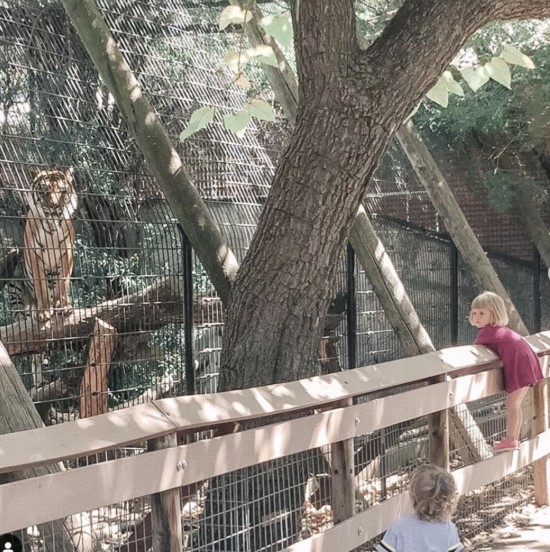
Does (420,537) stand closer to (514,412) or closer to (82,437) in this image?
(82,437)

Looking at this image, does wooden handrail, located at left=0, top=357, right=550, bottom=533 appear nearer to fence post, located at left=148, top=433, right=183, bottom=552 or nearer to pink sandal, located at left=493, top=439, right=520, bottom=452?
fence post, located at left=148, top=433, right=183, bottom=552

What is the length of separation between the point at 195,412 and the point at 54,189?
10.5 feet

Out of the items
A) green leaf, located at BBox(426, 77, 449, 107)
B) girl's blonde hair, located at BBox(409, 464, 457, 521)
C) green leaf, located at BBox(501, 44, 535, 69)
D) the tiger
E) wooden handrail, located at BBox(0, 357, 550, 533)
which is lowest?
girl's blonde hair, located at BBox(409, 464, 457, 521)

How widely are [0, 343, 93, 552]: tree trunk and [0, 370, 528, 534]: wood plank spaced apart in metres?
0.40

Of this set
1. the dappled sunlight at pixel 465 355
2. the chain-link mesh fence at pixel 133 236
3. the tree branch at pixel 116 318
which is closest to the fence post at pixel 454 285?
the chain-link mesh fence at pixel 133 236

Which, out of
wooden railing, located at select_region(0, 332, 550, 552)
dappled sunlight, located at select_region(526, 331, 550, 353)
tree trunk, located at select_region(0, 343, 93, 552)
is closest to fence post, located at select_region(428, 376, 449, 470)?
wooden railing, located at select_region(0, 332, 550, 552)

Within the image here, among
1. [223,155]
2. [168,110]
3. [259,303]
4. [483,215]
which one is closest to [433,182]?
[223,155]

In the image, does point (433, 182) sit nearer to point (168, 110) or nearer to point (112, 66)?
point (168, 110)

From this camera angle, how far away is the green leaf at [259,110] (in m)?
4.60

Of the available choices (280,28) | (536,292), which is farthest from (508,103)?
(280,28)

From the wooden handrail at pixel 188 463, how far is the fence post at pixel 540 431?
5.74ft

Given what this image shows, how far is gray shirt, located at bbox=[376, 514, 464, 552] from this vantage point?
3.19 meters

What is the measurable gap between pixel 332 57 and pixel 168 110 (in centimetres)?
320

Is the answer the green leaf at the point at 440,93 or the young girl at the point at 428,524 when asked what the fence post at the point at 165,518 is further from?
the green leaf at the point at 440,93
